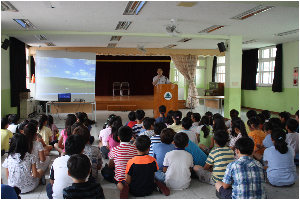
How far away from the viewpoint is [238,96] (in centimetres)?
715

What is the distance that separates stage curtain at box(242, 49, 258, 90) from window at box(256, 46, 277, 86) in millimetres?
147

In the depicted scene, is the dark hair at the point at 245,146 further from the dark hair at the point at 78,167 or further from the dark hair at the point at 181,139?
the dark hair at the point at 78,167

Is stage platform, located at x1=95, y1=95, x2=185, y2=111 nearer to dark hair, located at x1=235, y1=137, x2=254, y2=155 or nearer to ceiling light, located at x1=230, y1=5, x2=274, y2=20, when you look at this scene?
ceiling light, located at x1=230, y1=5, x2=274, y2=20

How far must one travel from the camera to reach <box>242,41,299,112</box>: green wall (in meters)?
8.22

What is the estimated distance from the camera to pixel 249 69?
10242 millimetres

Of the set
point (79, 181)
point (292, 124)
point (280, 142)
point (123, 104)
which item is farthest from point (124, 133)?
point (123, 104)

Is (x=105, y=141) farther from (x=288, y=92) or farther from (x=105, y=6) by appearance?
(x=288, y=92)

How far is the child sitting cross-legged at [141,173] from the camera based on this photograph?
7.43 ft

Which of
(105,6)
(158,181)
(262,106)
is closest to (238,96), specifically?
(262,106)

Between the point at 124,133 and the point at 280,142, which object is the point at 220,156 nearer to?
the point at 280,142

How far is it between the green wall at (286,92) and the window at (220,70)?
7.12 feet

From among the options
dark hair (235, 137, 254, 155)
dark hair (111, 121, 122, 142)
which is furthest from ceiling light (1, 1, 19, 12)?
dark hair (235, 137, 254, 155)

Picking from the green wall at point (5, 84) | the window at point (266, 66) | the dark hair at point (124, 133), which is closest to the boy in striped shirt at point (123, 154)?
the dark hair at point (124, 133)

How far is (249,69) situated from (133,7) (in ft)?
23.9
